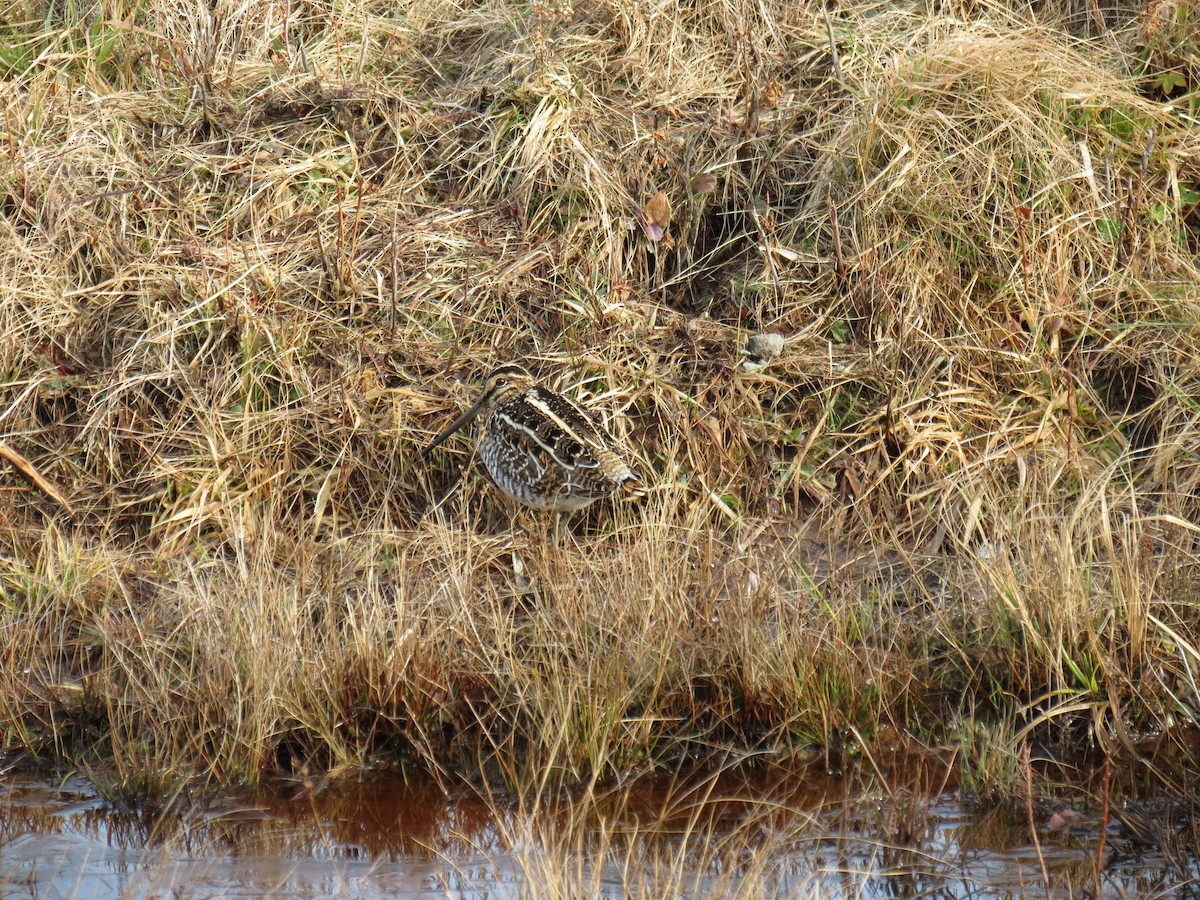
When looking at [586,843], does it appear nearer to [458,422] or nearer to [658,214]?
[458,422]

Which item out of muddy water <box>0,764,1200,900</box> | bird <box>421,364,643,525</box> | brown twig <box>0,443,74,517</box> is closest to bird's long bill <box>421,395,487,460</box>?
bird <box>421,364,643,525</box>

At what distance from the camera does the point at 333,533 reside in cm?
583

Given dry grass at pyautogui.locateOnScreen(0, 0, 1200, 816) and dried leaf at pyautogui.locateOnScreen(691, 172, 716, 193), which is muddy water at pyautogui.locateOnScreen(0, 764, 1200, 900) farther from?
dried leaf at pyautogui.locateOnScreen(691, 172, 716, 193)

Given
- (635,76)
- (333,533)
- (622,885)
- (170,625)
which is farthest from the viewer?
(635,76)

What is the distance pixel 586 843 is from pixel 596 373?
2512 mm

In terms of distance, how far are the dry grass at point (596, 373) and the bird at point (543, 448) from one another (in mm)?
171

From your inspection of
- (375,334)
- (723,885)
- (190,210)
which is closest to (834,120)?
(375,334)

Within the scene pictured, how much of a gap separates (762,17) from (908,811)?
4.44m

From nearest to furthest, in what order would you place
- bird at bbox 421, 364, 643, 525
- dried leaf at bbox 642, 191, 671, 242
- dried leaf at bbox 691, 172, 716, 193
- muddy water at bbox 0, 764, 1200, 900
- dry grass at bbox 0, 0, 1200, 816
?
muddy water at bbox 0, 764, 1200, 900 → dry grass at bbox 0, 0, 1200, 816 → bird at bbox 421, 364, 643, 525 → dried leaf at bbox 642, 191, 671, 242 → dried leaf at bbox 691, 172, 716, 193

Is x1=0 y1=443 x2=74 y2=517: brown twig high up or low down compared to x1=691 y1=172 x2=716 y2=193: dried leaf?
down

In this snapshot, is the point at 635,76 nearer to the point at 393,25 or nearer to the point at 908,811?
the point at 393,25

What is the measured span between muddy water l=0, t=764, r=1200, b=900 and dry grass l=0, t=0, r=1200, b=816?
0.53ft

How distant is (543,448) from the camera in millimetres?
Answer: 5570

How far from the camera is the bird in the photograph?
5559 mm
